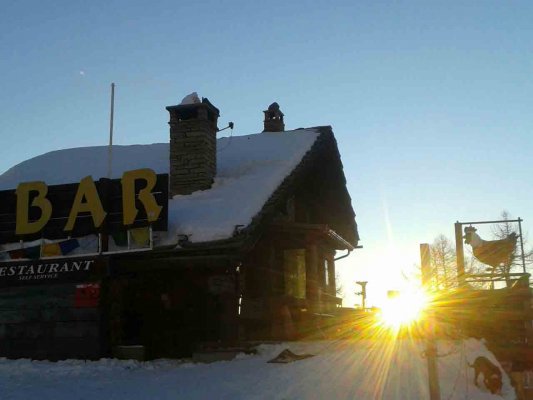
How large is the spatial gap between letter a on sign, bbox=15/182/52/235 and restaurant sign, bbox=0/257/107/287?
0.80m

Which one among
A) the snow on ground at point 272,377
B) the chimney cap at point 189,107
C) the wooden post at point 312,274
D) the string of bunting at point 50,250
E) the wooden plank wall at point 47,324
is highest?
the chimney cap at point 189,107

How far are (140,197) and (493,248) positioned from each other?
7.76 meters

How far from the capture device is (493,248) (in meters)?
13.0

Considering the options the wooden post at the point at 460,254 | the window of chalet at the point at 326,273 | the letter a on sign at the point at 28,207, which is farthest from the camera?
the window of chalet at the point at 326,273

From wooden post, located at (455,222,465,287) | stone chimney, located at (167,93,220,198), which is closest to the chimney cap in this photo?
stone chimney, located at (167,93,220,198)

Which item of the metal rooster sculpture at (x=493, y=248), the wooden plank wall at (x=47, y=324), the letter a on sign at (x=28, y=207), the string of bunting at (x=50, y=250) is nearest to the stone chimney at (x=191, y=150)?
the string of bunting at (x=50, y=250)

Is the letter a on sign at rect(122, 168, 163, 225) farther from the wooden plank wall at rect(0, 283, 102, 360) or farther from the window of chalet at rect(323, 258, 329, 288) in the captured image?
the window of chalet at rect(323, 258, 329, 288)

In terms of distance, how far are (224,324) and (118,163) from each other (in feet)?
23.5

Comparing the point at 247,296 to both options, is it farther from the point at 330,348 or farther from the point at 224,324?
the point at 330,348

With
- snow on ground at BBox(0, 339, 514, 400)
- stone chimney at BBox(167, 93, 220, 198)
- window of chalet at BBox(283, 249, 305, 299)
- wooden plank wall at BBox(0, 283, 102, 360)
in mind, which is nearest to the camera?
snow on ground at BBox(0, 339, 514, 400)

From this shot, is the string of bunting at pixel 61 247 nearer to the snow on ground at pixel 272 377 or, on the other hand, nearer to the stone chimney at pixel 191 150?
the stone chimney at pixel 191 150

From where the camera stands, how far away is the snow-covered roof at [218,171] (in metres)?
13.1

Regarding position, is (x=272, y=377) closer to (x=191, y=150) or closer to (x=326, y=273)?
(x=191, y=150)

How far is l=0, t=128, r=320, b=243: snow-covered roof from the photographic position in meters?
13.1
